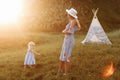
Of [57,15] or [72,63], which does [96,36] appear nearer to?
[72,63]

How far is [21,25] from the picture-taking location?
3009 centimetres

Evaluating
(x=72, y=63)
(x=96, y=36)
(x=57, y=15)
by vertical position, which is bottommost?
(x=72, y=63)

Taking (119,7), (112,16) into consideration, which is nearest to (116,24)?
(112,16)

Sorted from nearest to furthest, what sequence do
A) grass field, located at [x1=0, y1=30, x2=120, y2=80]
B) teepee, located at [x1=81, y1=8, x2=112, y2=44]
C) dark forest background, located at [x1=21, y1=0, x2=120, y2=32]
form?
grass field, located at [x1=0, y1=30, x2=120, y2=80] < teepee, located at [x1=81, y1=8, x2=112, y2=44] < dark forest background, located at [x1=21, y1=0, x2=120, y2=32]

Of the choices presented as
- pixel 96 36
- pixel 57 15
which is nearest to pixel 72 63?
pixel 96 36

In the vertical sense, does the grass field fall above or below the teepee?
below

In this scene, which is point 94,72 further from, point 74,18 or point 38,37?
A: point 38,37

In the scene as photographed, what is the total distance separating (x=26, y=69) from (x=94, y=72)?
131 inches

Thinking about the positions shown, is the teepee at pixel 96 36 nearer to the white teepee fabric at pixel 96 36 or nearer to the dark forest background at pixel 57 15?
the white teepee fabric at pixel 96 36

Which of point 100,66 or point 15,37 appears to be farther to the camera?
point 15,37

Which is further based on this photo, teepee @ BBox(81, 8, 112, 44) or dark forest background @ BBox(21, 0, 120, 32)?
dark forest background @ BBox(21, 0, 120, 32)

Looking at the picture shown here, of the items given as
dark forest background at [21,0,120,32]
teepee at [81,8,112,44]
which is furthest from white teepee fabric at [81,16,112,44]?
dark forest background at [21,0,120,32]

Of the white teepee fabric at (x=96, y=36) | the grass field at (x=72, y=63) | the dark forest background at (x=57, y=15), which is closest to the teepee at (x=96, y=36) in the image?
the white teepee fabric at (x=96, y=36)

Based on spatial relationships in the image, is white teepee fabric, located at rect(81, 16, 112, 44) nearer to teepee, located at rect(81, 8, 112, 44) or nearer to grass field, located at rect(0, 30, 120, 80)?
teepee, located at rect(81, 8, 112, 44)
